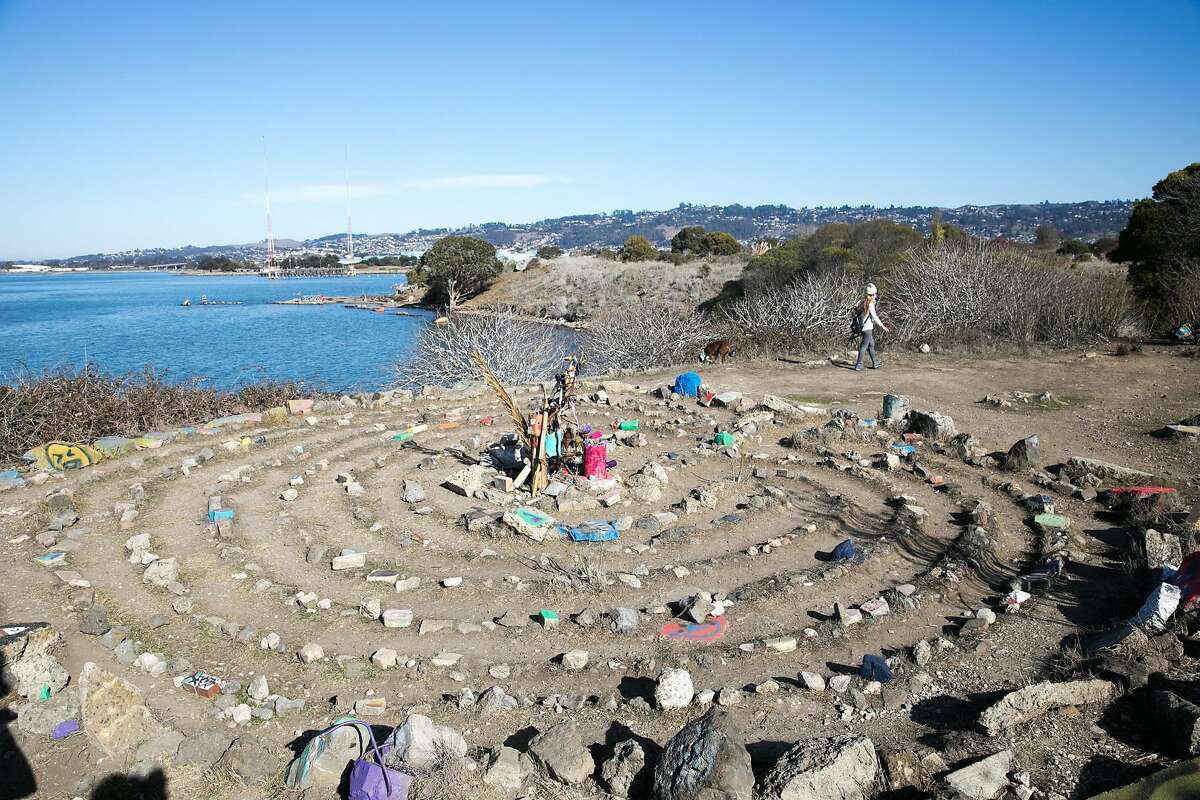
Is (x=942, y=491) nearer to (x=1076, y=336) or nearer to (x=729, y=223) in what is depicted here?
(x=1076, y=336)

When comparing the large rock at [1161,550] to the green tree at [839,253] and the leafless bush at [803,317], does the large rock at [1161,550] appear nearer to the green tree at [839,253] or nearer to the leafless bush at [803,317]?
the leafless bush at [803,317]

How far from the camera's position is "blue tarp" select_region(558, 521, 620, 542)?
8867mm

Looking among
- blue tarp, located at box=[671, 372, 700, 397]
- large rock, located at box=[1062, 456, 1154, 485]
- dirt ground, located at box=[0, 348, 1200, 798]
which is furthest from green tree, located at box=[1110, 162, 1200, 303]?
blue tarp, located at box=[671, 372, 700, 397]

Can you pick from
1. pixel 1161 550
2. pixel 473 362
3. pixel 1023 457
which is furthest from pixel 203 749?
pixel 473 362

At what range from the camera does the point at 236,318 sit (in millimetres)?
61188

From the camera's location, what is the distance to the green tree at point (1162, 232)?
2344 centimetres

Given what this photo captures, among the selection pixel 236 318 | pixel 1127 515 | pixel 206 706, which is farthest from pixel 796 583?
pixel 236 318

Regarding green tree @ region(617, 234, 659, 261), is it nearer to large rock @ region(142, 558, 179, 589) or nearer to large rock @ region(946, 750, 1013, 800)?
large rock @ region(142, 558, 179, 589)

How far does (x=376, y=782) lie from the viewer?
450cm

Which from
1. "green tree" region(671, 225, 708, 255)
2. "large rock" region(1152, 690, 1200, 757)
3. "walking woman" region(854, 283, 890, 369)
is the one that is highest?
"green tree" region(671, 225, 708, 255)

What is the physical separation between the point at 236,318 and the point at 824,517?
203 feet

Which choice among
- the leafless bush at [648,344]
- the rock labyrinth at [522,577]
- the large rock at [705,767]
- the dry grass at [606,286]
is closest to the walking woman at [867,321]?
the rock labyrinth at [522,577]

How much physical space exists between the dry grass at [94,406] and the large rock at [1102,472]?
15.1 metres

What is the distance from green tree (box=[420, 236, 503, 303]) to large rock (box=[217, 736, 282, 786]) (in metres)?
55.0
